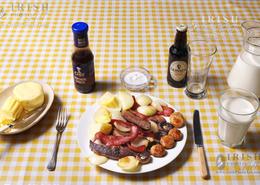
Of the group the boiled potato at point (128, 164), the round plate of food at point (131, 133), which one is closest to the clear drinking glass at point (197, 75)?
the round plate of food at point (131, 133)

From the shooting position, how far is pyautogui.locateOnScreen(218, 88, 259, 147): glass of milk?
1.03m

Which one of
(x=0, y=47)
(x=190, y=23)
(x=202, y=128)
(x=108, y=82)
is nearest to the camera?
(x=202, y=128)

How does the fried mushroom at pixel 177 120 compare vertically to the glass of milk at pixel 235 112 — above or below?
below

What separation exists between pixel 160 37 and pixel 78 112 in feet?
1.83

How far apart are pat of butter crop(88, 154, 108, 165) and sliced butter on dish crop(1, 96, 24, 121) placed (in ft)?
0.95

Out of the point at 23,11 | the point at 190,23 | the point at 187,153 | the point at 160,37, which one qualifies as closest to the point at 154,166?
the point at 187,153

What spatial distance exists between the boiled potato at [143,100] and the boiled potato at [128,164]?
8.8 inches

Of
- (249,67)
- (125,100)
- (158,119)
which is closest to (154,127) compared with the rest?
(158,119)

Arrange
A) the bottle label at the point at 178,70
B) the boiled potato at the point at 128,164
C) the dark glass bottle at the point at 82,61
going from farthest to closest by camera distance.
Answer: the bottle label at the point at 178,70 → the dark glass bottle at the point at 82,61 → the boiled potato at the point at 128,164

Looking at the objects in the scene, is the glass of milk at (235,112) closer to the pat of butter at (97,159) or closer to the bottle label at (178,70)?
the bottle label at (178,70)

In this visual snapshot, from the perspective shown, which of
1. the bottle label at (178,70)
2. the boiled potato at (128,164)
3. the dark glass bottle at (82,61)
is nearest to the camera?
the boiled potato at (128,164)

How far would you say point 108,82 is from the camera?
4.40ft

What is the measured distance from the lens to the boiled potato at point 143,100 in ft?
3.86

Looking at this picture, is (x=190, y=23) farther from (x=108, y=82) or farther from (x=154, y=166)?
(x=154, y=166)
